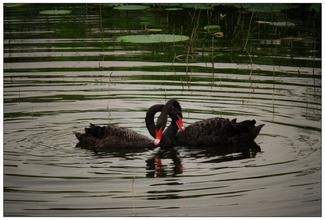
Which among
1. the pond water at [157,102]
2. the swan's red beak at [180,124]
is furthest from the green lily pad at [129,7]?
the swan's red beak at [180,124]

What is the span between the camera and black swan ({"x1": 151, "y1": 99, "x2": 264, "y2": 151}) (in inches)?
327

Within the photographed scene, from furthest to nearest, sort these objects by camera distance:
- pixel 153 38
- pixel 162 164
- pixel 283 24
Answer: pixel 283 24, pixel 153 38, pixel 162 164

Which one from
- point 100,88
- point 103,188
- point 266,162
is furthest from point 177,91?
point 103,188

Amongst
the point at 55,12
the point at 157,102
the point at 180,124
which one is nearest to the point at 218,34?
the point at 157,102

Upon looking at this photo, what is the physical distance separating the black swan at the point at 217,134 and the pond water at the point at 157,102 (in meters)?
0.21

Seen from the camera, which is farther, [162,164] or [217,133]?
[217,133]

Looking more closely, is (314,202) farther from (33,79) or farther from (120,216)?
(33,79)

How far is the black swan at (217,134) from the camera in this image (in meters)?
8.30

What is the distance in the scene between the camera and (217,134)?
8328mm

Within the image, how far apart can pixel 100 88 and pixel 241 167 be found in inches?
143

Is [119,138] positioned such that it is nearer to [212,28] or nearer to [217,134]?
[217,134]

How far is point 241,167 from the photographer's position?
7.39 metres

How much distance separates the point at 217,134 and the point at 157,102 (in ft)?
5.53

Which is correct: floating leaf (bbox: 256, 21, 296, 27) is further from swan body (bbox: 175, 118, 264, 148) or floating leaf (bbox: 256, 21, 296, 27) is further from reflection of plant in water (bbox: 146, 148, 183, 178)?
reflection of plant in water (bbox: 146, 148, 183, 178)
